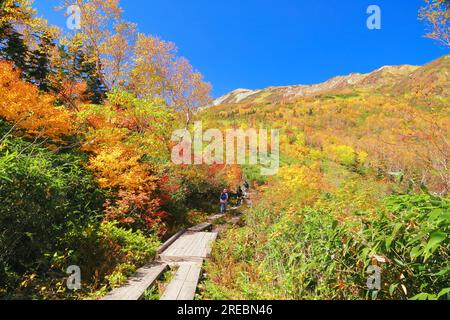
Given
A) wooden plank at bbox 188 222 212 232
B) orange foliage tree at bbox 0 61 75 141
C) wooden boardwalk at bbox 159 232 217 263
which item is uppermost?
orange foliage tree at bbox 0 61 75 141

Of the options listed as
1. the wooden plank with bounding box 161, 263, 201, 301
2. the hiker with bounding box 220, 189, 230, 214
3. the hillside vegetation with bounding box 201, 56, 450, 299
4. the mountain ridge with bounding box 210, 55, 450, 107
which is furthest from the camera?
the mountain ridge with bounding box 210, 55, 450, 107

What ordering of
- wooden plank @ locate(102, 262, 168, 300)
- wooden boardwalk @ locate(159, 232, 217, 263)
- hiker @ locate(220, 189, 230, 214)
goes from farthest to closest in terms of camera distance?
hiker @ locate(220, 189, 230, 214)
wooden boardwalk @ locate(159, 232, 217, 263)
wooden plank @ locate(102, 262, 168, 300)

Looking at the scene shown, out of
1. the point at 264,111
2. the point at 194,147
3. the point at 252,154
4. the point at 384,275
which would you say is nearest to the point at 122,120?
the point at 194,147

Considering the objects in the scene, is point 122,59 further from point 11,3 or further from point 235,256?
point 235,256

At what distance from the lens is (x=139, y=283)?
5.45 meters

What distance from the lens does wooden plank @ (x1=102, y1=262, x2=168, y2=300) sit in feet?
15.7

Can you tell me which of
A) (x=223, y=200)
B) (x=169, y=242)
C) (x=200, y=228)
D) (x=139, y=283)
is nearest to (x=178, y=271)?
(x=139, y=283)

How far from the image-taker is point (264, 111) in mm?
86812

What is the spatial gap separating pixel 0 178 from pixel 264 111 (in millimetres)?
85225

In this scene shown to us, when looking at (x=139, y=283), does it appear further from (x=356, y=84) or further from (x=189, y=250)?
(x=356, y=84)

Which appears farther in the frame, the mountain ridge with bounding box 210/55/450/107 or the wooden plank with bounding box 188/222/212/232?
the mountain ridge with bounding box 210/55/450/107

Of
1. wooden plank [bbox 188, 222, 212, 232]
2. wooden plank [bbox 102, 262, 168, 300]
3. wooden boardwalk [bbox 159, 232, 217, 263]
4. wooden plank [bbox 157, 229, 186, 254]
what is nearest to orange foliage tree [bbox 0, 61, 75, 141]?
wooden plank [bbox 157, 229, 186, 254]

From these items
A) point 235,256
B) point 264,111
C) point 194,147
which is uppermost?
point 264,111

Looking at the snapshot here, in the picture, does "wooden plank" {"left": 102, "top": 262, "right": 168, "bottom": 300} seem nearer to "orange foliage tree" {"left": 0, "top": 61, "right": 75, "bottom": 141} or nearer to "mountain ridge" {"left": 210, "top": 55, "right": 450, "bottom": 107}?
"orange foliage tree" {"left": 0, "top": 61, "right": 75, "bottom": 141}
